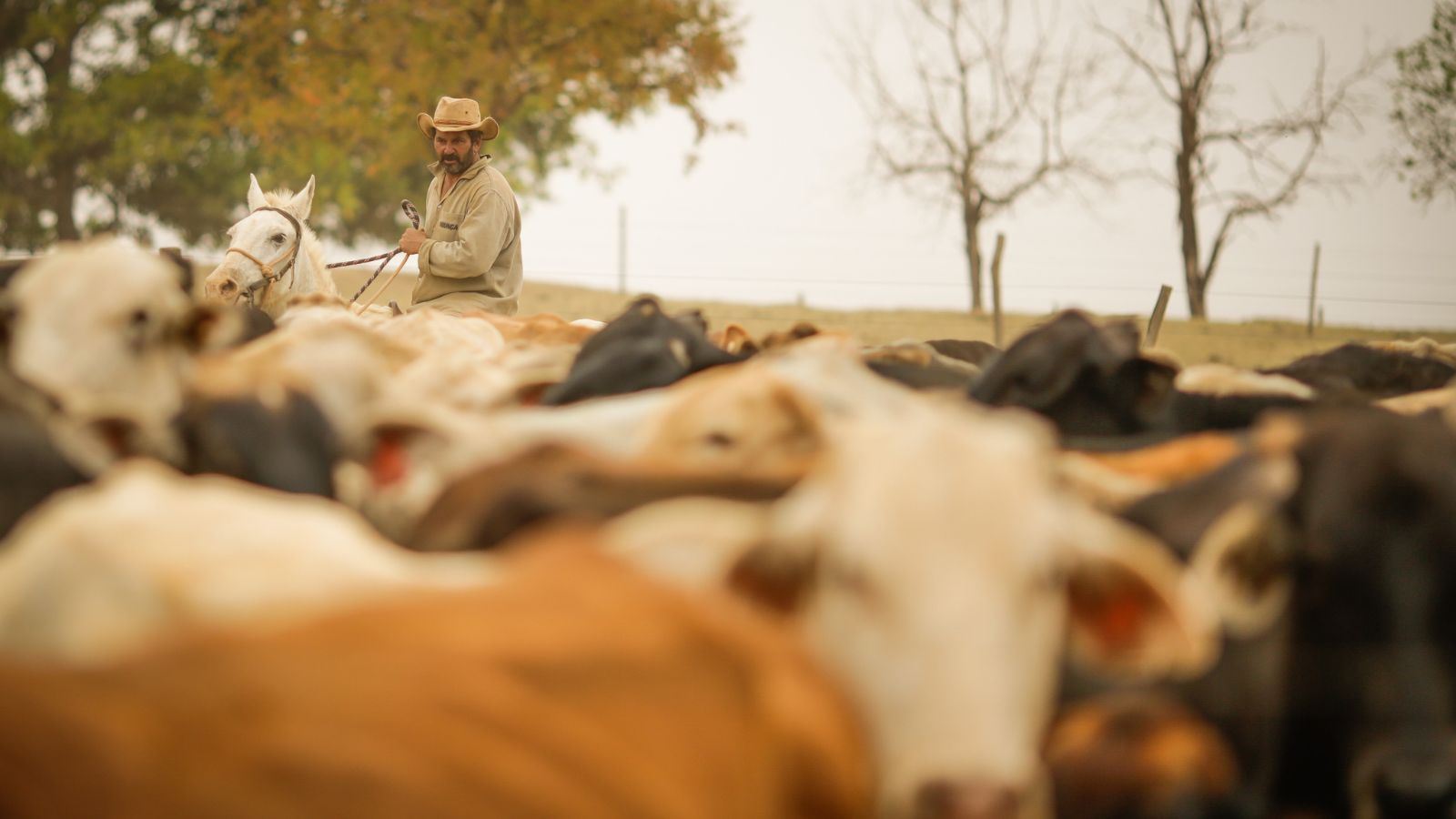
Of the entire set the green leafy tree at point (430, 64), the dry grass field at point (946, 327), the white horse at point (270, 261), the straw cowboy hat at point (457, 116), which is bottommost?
the dry grass field at point (946, 327)

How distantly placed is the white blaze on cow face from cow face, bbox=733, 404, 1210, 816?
6.46 feet

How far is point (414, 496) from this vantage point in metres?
3.54

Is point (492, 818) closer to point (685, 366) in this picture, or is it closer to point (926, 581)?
point (926, 581)

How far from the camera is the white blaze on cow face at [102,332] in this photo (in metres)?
3.88

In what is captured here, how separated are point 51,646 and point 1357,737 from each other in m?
2.28

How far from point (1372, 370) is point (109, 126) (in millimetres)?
22405

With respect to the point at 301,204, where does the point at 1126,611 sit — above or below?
below

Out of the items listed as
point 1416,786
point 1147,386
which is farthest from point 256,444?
point 1147,386

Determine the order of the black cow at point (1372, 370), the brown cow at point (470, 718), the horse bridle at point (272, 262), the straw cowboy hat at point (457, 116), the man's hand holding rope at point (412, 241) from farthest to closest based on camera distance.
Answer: the straw cowboy hat at point (457, 116), the man's hand holding rope at point (412, 241), the horse bridle at point (272, 262), the black cow at point (1372, 370), the brown cow at point (470, 718)

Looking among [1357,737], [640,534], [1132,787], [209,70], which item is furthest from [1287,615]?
[209,70]

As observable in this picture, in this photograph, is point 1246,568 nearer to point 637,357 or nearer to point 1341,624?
point 1341,624

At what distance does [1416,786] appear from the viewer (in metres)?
2.86

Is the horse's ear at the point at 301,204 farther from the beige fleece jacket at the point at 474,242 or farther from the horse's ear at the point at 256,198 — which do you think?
the beige fleece jacket at the point at 474,242

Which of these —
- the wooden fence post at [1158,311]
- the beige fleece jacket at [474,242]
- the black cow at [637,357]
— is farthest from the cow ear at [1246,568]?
the wooden fence post at [1158,311]
